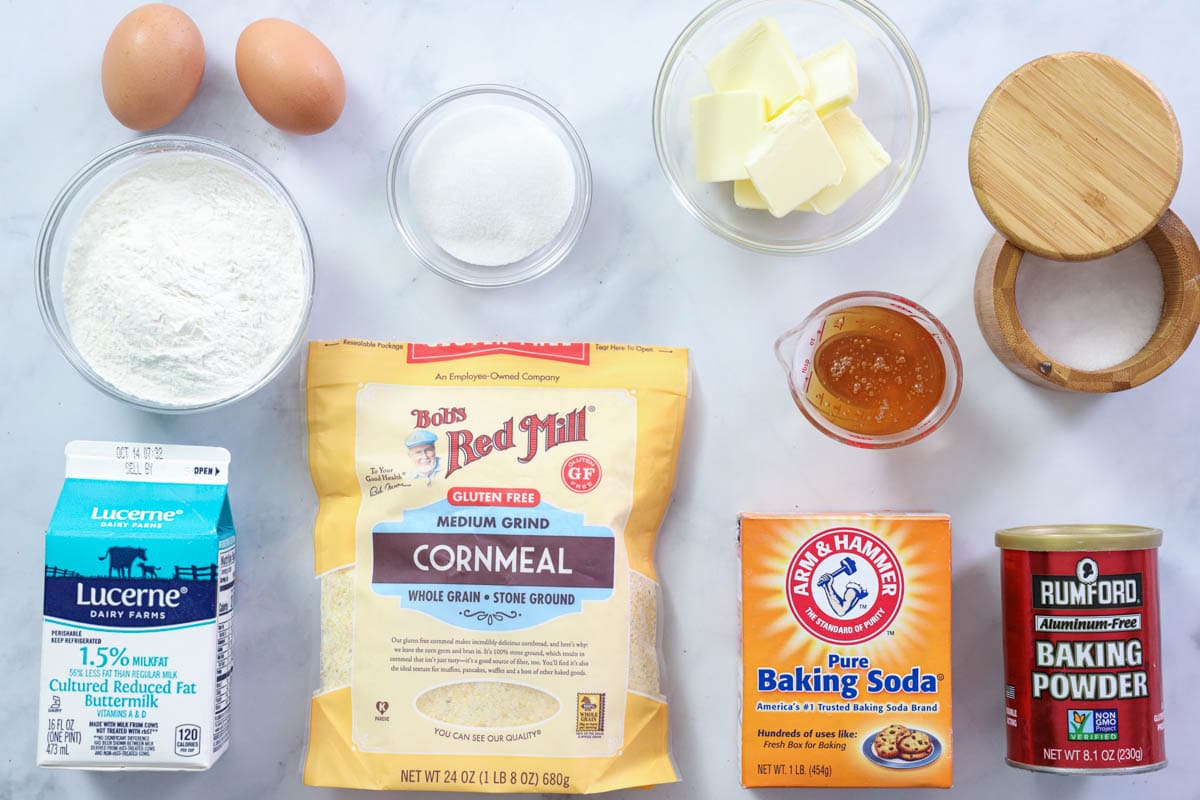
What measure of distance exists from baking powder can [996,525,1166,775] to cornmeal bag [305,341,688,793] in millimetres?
434

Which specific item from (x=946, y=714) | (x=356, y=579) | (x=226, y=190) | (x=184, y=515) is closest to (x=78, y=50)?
(x=226, y=190)

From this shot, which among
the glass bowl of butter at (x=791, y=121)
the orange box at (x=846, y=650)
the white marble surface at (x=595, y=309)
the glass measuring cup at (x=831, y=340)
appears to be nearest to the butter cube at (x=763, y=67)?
Result: the glass bowl of butter at (x=791, y=121)

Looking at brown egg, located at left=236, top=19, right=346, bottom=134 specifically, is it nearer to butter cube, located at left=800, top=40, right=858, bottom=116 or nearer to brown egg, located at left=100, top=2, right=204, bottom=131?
brown egg, located at left=100, top=2, right=204, bottom=131

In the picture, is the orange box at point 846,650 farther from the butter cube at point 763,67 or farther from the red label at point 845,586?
the butter cube at point 763,67

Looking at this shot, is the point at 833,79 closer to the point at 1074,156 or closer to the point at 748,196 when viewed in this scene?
the point at 748,196

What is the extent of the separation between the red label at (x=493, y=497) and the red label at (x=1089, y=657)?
0.56 m

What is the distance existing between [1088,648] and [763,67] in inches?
29.4

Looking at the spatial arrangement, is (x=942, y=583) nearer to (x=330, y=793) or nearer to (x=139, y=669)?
(x=330, y=793)

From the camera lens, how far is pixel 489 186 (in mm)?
1151

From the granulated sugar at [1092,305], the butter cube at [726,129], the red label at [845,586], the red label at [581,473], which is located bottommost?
the red label at [845,586]

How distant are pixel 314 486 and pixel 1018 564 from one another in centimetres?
85

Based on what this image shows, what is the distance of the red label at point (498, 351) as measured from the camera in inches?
47.2

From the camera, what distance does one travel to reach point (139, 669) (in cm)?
110

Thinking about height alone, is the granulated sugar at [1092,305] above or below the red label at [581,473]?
above
